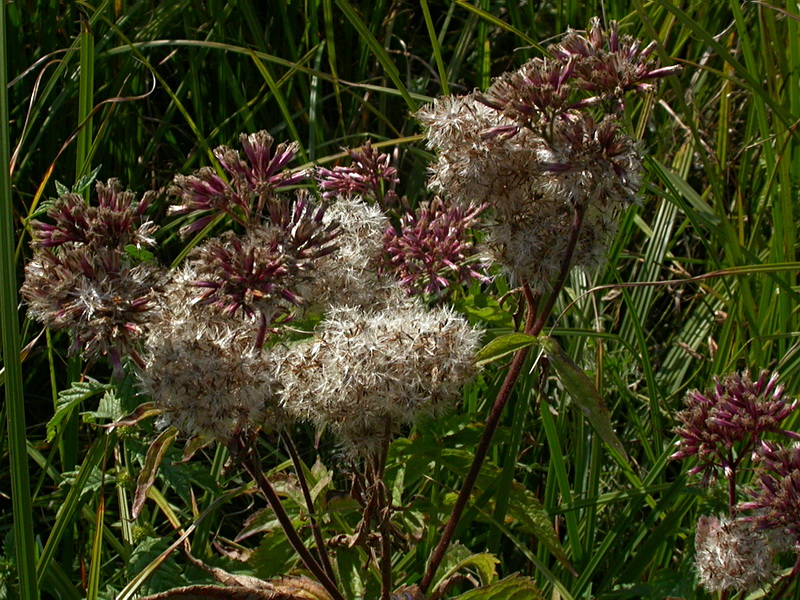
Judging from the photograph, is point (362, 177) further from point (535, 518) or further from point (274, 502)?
point (535, 518)

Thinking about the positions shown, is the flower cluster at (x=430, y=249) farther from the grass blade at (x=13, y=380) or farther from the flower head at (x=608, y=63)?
the grass blade at (x=13, y=380)

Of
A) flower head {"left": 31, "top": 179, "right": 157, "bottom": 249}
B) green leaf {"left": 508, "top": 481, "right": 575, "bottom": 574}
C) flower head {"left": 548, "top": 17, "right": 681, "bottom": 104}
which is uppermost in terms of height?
flower head {"left": 548, "top": 17, "right": 681, "bottom": 104}

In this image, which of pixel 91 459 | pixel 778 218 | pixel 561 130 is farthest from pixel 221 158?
pixel 778 218

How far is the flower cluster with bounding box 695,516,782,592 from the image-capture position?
2.34 metres

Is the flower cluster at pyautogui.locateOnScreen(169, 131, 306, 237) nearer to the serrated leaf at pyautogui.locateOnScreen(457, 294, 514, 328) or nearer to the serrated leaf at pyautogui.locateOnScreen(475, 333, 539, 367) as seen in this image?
the serrated leaf at pyautogui.locateOnScreen(475, 333, 539, 367)

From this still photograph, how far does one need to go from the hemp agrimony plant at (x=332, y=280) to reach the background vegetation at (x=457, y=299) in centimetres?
22

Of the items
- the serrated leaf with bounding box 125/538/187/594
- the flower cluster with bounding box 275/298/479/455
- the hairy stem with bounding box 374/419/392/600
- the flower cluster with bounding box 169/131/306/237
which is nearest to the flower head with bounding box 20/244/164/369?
the flower cluster with bounding box 169/131/306/237

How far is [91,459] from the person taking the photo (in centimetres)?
265

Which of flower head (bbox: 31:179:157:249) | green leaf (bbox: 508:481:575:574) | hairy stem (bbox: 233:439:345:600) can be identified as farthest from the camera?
green leaf (bbox: 508:481:575:574)

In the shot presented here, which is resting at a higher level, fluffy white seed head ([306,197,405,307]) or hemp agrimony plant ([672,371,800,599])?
fluffy white seed head ([306,197,405,307])

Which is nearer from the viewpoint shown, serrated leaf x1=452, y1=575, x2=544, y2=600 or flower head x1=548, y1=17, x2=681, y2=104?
flower head x1=548, y1=17, x2=681, y2=104

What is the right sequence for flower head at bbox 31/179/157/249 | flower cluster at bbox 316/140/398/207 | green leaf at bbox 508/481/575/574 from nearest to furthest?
flower head at bbox 31/179/157/249, green leaf at bbox 508/481/575/574, flower cluster at bbox 316/140/398/207

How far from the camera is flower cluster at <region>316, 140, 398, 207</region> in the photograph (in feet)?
8.66

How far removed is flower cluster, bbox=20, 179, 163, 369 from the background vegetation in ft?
0.43
